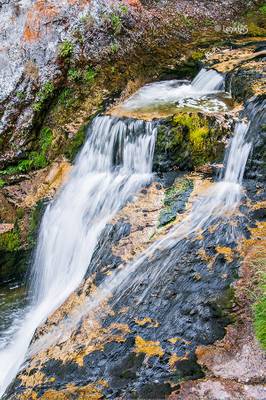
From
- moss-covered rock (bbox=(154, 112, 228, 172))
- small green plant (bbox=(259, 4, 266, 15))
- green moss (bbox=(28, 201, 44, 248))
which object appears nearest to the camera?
moss-covered rock (bbox=(154, 112, 228, 172))

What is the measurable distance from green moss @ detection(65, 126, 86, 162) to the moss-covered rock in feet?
5.68

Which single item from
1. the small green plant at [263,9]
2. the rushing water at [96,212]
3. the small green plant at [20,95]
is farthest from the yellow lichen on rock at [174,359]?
the small green plant at [263,9]

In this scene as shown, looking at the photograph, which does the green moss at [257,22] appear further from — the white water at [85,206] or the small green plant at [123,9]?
the white water at [85,206]

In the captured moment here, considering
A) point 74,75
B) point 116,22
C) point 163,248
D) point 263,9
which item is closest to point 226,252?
point 163,248

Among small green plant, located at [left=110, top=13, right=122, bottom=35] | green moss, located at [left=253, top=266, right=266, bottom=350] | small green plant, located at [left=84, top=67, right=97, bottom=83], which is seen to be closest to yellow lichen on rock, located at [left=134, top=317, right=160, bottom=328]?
green moss, located at [left=253, top=266, right=266, bottom=350]

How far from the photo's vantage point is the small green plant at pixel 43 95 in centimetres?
882

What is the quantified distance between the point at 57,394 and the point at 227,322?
169 cm

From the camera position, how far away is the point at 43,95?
29.2 feet

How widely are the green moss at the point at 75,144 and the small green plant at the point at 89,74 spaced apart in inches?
54.7

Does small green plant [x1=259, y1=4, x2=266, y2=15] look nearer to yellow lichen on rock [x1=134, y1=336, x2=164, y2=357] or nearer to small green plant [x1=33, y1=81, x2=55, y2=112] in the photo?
small green plant [x1=33, y1=81, x2=55, y2=112]

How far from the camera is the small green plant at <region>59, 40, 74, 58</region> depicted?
29.9ft

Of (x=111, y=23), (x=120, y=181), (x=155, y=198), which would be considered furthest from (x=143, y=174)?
(x=111, y=23)

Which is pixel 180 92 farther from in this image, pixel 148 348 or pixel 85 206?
pixel 148 348

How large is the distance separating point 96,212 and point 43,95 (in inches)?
128
